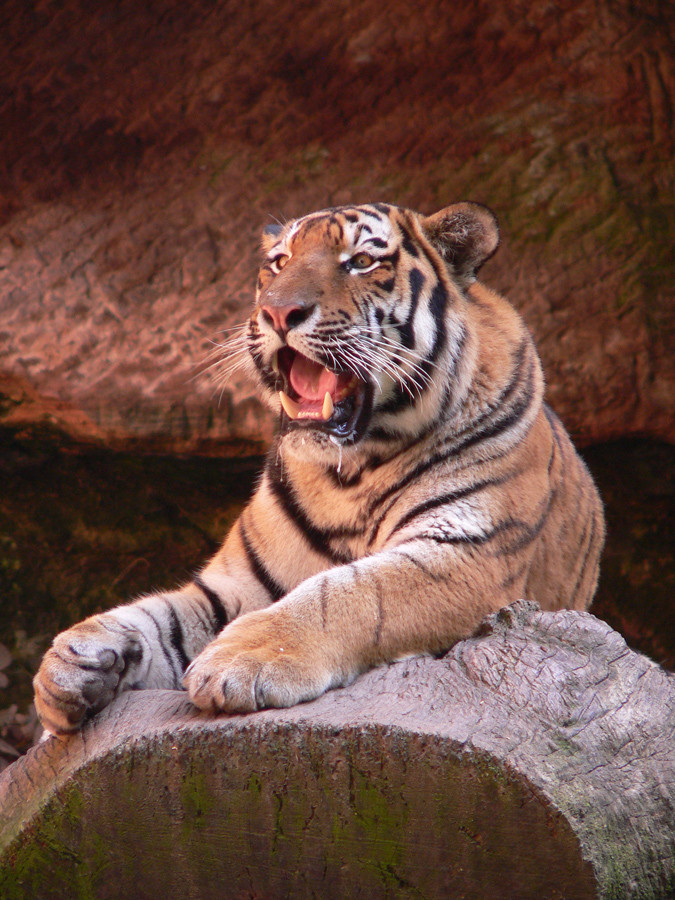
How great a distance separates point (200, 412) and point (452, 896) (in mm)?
2594

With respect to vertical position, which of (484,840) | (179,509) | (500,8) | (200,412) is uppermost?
(500,8)

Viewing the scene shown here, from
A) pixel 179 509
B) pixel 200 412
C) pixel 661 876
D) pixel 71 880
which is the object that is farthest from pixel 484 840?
pixel 179 509

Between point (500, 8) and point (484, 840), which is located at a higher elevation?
point (500, 8)

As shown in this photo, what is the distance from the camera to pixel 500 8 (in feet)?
12.2

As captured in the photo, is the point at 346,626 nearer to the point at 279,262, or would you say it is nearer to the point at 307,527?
the point at 307,527

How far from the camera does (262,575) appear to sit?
2635mm

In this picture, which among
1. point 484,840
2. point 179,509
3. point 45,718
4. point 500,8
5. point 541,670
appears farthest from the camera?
point 179,509

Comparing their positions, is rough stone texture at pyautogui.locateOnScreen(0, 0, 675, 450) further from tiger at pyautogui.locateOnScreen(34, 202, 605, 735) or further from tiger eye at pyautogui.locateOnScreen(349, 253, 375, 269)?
tiger eye at pyautogui.locateOnScreen(349, 253, 375, 269)

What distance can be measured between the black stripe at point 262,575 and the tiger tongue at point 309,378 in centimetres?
54

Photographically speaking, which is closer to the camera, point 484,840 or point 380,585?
point 484,840

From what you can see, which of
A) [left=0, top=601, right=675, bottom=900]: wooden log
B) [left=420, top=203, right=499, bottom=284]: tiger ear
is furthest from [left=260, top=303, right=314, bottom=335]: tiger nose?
[left=0, top=601, right=675, bottom=900]: wooden log

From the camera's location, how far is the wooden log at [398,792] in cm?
138

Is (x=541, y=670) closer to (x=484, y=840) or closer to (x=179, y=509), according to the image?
(x=484, y=840)

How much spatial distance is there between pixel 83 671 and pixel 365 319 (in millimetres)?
1068
